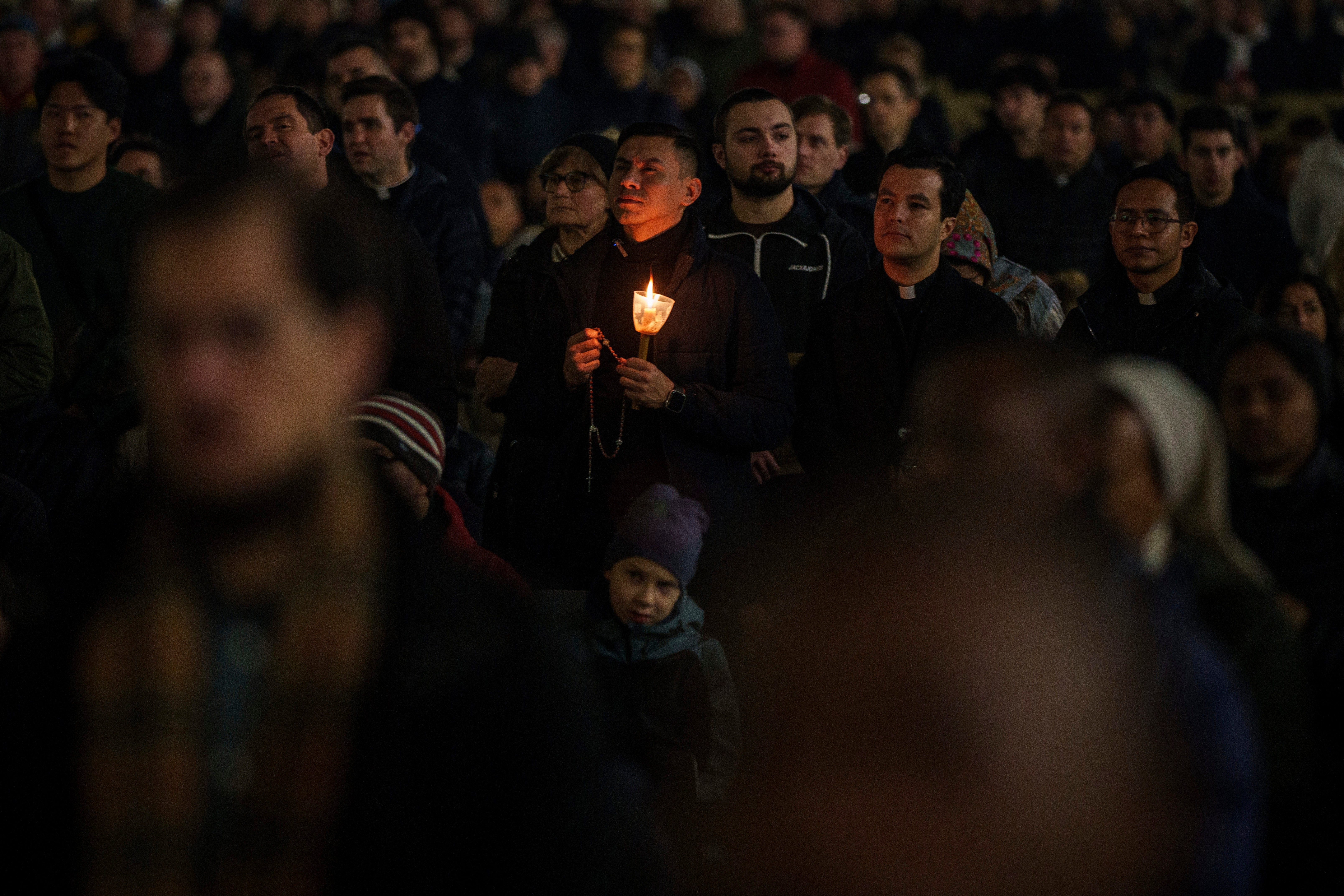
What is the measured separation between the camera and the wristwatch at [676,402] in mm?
4363

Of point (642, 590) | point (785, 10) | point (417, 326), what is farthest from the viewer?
point (785, 10)

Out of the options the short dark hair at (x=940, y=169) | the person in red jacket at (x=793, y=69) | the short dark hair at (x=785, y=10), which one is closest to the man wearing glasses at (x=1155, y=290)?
the short dark hair at (x=940, y=169)

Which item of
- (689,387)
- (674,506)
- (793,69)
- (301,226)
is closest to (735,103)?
(689,387)

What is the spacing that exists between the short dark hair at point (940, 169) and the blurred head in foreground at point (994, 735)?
3.02 metres

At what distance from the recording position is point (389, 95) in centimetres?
595

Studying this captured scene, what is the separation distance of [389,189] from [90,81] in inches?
47.6

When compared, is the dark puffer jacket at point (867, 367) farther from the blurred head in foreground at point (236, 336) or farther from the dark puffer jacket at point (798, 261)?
the blurred head in foreground at point (236, 336)

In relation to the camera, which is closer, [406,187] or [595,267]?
[595,267]

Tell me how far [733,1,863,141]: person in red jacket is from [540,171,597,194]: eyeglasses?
10.9 feet

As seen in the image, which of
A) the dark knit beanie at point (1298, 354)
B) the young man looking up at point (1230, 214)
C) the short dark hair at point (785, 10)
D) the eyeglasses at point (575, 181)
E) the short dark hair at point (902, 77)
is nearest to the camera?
the dark knit beanie at point (1298, 354)

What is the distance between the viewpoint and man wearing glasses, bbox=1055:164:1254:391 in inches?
187

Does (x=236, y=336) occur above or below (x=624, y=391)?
above

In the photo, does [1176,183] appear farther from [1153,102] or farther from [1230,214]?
[1153,102]

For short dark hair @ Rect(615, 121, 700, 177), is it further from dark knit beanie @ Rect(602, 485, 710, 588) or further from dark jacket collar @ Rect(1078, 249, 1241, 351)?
dark jacket collar @ Rect(1078, 249, 1241, 351)
